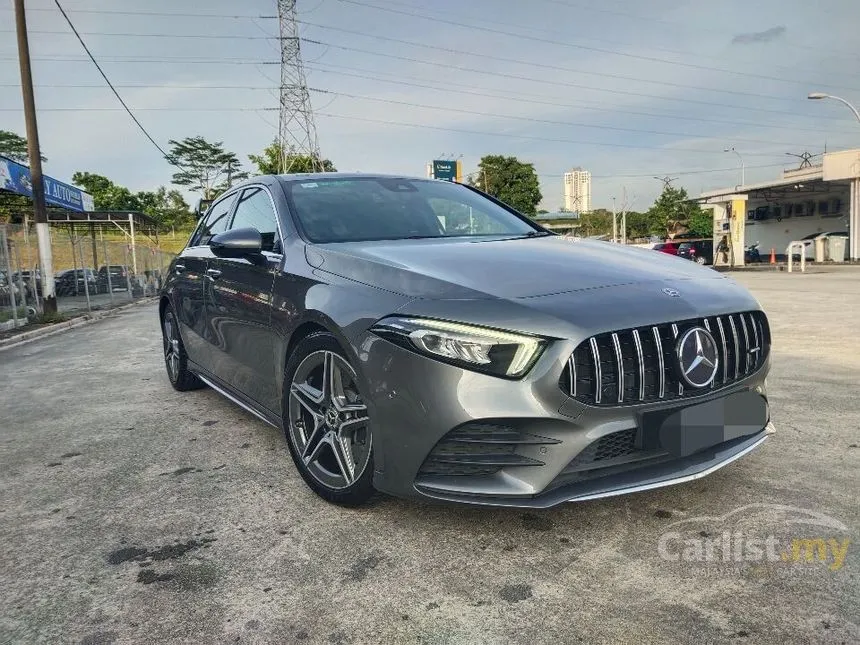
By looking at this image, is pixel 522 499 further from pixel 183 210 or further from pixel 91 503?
pixel 183 210

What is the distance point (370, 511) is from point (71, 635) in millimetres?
1156

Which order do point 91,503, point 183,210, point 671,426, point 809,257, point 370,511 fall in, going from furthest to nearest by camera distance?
point 183,210 < point 809,257 < point 91,503 < point 370,511 < point 671,426

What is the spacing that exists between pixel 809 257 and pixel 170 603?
129ft

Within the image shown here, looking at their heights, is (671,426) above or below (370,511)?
above

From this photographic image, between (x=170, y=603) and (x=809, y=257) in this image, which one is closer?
(x=170, y=603)

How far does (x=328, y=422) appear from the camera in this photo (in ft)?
9.18

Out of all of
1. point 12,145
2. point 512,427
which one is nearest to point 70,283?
point 512,427

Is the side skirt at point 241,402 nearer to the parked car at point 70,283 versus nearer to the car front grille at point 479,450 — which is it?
the car front grille at point 479,450

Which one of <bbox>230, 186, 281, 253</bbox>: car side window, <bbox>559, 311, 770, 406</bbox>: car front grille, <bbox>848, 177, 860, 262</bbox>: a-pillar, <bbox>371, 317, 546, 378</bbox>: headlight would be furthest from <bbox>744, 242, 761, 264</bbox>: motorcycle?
<bbox>371, 317, 546, 378</bbox>: headlight

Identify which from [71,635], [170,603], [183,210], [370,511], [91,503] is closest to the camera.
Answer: [71,635]

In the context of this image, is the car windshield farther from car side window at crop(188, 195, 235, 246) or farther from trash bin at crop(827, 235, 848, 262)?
trash bin at crop(827, 235, 848, 262)

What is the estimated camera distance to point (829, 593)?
2047 millimetres

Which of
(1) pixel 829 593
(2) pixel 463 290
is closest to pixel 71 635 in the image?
(2) pixel 463 290

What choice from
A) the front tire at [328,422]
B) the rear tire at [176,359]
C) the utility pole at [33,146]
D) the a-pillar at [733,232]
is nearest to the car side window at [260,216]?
the front tire at [328,422]
